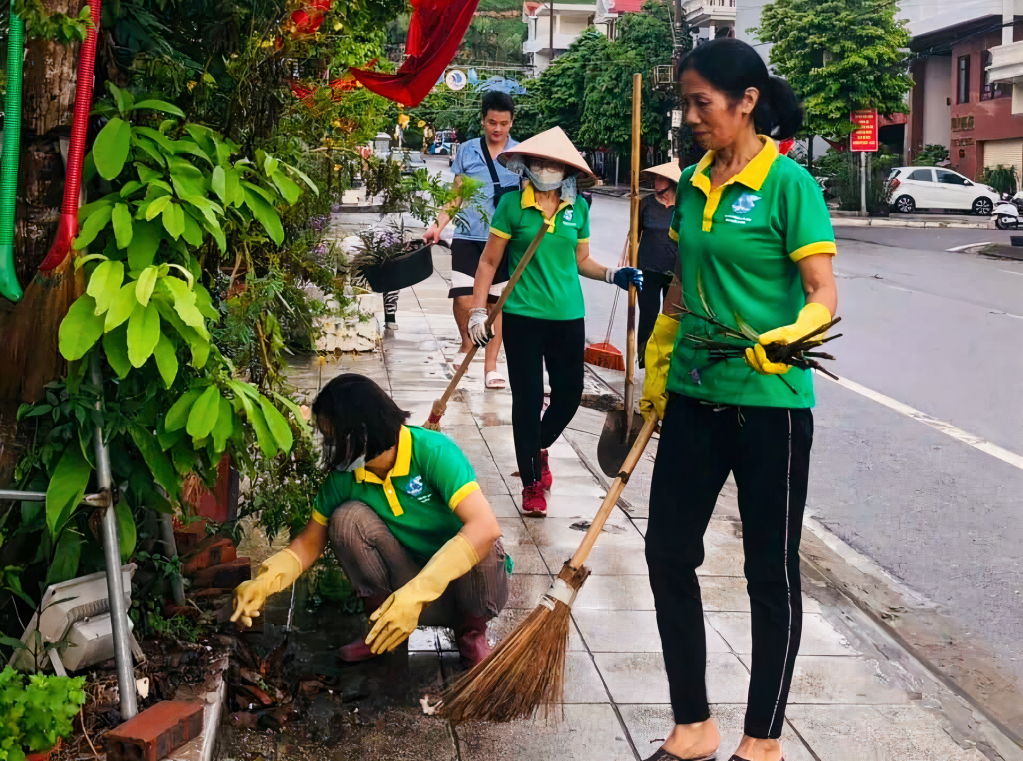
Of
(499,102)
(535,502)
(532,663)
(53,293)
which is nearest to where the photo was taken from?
(53,293)

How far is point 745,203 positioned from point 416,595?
143 centimetres

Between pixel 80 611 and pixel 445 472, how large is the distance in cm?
111

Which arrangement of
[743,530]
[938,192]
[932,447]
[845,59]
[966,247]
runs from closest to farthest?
[743,530]
[932,447]
[966,247]
[845,59]
[938,192]

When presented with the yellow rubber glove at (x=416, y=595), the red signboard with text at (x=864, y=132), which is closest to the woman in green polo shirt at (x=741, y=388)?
the yellow rubber glove at (x=416, y=595)

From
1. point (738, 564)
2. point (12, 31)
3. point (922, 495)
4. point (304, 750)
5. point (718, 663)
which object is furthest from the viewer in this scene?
point (922, 495)

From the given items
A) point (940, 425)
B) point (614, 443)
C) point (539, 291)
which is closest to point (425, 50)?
point (539, 291)

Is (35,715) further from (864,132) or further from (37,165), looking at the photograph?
(864,132)

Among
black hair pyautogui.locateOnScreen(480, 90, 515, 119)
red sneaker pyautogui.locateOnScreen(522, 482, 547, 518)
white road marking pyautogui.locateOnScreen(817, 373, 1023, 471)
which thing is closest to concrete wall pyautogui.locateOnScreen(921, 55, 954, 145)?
white road marking pyautogui.locateOnScreen(817, 373, 1023, 471)

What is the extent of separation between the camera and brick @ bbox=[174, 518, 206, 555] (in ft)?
12.8

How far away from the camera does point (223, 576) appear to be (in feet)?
12.8

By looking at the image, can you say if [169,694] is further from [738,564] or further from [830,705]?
[738,564]

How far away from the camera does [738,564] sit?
5.04m

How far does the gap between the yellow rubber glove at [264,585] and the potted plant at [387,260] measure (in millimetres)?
1384

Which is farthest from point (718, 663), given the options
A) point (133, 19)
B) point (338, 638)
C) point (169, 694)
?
point (133, 19)
